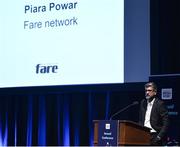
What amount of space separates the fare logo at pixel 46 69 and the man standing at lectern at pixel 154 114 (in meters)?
1.49

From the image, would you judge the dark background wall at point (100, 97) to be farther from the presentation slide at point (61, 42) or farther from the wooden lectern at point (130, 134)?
the wooden lectern at point (130, 134)

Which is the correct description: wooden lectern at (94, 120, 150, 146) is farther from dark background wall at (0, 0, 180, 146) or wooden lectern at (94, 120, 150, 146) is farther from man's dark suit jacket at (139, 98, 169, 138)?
dark background wall at (0, 0, 180, 146)

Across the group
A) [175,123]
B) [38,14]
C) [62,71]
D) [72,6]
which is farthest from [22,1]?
[175,123]

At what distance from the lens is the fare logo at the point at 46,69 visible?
602 centimetres

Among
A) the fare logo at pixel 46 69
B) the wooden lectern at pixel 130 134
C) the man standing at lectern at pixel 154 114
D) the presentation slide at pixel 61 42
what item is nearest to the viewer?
the wooden lectern at pixel 130 134

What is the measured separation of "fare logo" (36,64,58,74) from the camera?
237 inches

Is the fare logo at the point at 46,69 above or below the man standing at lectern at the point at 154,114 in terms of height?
above

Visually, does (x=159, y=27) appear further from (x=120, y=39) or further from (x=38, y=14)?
(x=38, y=14)

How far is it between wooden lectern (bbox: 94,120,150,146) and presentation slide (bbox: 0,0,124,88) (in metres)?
1.45

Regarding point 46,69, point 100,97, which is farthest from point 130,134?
point 100,97

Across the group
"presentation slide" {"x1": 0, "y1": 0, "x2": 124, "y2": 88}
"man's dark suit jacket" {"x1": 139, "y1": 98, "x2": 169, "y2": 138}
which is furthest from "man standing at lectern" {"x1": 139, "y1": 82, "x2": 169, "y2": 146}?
"presentation slide" {"x1": 0, "y1": 0, "x2": 124, "y2": 88}

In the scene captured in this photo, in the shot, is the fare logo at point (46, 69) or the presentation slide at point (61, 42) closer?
the presentation slide at point (61, 42)

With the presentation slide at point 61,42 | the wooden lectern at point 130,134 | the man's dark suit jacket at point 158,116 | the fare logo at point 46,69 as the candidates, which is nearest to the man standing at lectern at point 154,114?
the man's dark suit jacket at point 158,116

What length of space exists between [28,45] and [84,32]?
0.80 m
